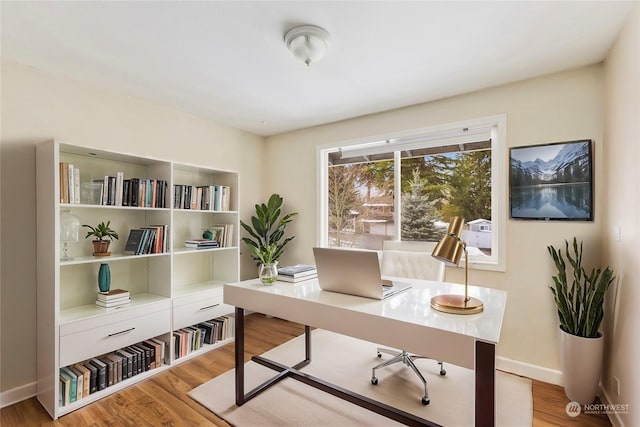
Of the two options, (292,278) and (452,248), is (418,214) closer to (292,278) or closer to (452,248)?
(292,278)

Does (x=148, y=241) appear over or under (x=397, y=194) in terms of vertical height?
under

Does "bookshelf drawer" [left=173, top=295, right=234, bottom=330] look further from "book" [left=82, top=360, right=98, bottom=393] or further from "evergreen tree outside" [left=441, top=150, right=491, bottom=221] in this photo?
"evergreen tree outside" [left=441, top=150, right=491, bottom=221]

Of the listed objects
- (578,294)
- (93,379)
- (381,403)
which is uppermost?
(578,294)

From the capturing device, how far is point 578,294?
2.05m

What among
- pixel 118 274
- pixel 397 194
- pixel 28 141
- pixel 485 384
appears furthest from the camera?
pixel 397 194

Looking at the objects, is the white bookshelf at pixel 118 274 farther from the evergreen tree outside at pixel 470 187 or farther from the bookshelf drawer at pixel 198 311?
the evergreen tree outside at pixel 470 187

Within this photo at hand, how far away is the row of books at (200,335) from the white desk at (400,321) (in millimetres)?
959

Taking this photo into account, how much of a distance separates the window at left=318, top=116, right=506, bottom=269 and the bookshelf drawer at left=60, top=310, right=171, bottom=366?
6.54ft

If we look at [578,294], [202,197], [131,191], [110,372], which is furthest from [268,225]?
[578,294]

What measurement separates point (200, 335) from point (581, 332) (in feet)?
10.1

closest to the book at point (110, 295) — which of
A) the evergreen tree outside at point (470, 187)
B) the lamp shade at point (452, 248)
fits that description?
the lamp shade at point (452, 248)

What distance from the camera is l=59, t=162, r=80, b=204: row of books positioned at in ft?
6.88

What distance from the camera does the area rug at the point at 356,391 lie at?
190cm

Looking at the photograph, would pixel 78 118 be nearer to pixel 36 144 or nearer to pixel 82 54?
pixel 36 144
